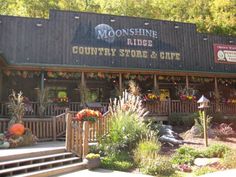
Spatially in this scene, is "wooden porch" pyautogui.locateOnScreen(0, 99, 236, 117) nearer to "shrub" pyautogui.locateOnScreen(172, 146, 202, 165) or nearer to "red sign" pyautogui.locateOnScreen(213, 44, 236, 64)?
"red sign" pyautogui.locateOnScreen(213, 44, 236, 64)

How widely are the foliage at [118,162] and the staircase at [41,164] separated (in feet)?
2.39

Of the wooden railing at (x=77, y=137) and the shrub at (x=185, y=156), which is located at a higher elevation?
the wooden railing at (x=77, y=137)

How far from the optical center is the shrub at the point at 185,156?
11.4m

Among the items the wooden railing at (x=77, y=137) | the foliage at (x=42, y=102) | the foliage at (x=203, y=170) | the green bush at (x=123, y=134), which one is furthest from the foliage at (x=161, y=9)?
the foliage at (x=203, y=170)

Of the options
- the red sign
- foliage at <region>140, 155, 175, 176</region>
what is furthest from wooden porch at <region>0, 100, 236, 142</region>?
the red sign

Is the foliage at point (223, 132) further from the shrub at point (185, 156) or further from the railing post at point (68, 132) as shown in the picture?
the railing post at point (68, 132)

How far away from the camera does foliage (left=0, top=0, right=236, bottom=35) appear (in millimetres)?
33562

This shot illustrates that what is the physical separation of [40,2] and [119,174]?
26413 mm

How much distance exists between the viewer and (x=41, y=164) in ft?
32.7

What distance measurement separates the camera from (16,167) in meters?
9.41

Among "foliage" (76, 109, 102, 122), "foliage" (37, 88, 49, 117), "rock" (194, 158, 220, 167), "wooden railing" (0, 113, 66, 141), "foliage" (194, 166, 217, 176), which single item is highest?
"foliage" (37, 88, 49, 117)

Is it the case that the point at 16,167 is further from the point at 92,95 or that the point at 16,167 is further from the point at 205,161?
the point at 92,95

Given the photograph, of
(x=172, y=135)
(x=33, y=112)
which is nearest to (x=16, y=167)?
(x=172, y=135)

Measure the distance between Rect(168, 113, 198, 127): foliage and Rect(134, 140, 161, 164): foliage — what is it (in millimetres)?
7095
